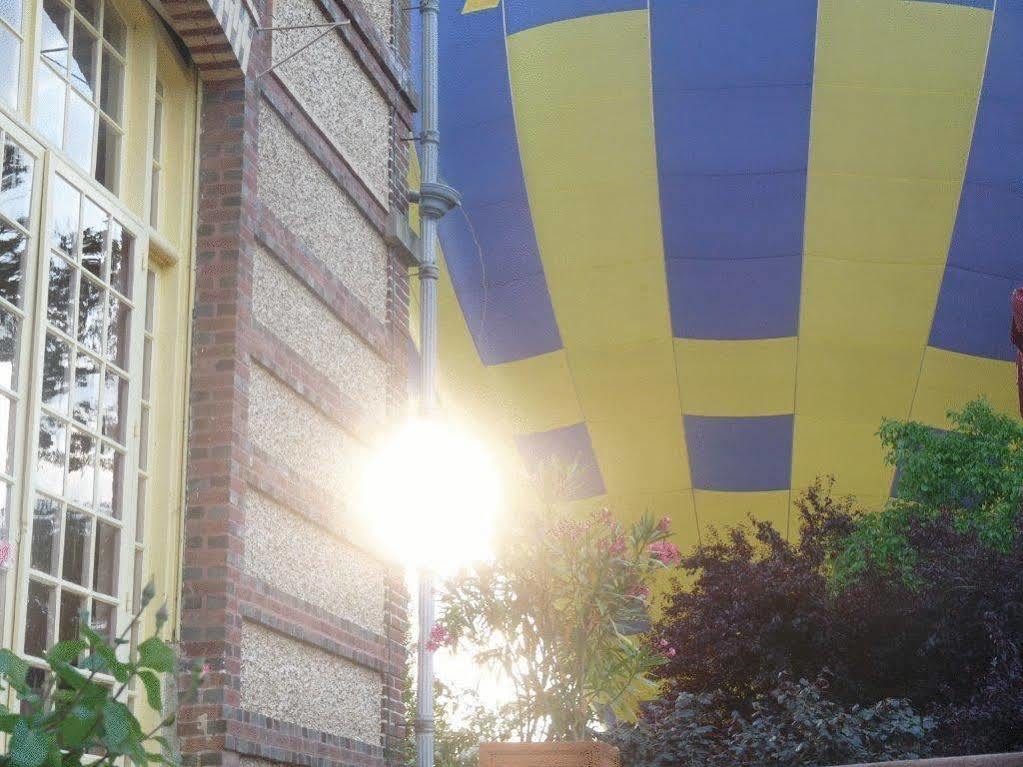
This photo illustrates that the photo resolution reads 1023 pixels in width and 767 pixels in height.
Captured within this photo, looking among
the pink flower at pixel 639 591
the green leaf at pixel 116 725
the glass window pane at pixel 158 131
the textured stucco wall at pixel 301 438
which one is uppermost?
the glass window pane at pixel 158 131

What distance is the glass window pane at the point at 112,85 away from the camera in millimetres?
6289

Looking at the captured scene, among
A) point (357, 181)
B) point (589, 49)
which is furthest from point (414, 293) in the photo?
point (357, 181)

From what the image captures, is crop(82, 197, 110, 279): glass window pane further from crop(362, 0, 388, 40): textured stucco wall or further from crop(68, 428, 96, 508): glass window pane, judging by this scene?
crop(362, 0, 388, 40): textured stucco wall

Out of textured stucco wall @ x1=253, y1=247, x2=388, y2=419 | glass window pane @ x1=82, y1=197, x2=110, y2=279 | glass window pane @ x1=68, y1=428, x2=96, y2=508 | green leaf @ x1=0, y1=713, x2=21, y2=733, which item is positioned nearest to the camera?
green leaf @ x1=0, y1=713, x2=21, y2=733

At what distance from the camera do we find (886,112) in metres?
13.7

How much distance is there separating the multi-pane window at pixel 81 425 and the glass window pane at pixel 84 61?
478mm

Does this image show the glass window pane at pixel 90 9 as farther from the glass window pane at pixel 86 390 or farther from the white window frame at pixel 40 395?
the glass window pane at pixel 86 390

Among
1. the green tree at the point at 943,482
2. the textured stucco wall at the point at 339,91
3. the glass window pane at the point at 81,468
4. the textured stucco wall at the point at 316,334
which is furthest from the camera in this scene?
the green tree at the point at 943,482

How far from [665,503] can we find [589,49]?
15.9 ft

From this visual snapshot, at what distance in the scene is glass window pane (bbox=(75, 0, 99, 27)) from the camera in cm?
609

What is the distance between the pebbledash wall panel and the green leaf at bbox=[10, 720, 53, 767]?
412cm

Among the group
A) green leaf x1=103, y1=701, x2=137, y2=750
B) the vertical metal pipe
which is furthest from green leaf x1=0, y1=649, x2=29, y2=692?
the vertical metal pipe

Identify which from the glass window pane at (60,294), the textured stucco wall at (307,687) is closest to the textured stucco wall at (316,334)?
the glass window pane at (60,294)

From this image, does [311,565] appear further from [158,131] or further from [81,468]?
[158,131]
